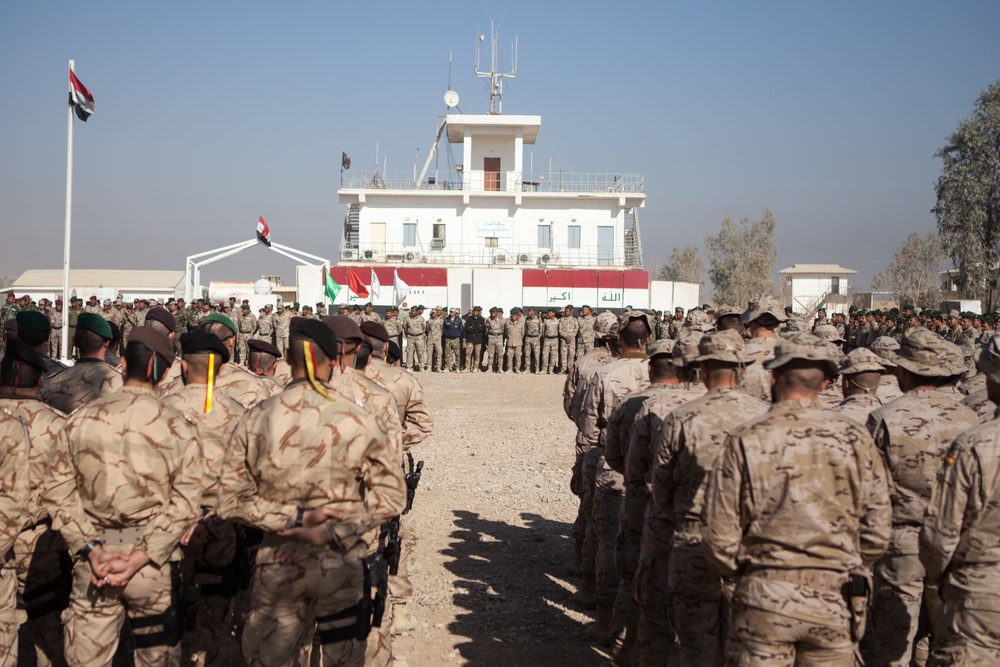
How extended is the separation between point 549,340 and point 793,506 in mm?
22896

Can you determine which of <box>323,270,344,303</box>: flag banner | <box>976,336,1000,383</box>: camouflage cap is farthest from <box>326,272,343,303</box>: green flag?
<box>976,336,1000,383</box>: camouflage cap

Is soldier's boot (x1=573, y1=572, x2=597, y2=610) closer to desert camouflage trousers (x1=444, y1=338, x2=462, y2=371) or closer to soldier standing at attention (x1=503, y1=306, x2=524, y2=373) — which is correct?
soldier standing at attention (x1=503, y1=306, x2=524, y2=373)

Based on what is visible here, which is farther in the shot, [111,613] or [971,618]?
[111,613]

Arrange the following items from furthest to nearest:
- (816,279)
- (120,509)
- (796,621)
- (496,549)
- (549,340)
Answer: (816,279) → (549,340) → (496,549) → (120,509) → (796,621)

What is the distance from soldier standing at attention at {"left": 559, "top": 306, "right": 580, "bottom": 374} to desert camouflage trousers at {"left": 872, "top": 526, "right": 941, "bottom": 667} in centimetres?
2104

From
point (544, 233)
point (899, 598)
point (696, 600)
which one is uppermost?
point (544, 233)

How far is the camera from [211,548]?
4.91 meters

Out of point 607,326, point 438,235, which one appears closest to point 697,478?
point 607,326

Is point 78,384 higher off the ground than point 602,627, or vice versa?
point 78,384

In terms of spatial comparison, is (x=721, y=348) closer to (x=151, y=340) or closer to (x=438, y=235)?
(x=151, y=340)

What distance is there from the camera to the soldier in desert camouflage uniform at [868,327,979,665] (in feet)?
15.3

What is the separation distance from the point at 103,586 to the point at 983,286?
40.6m

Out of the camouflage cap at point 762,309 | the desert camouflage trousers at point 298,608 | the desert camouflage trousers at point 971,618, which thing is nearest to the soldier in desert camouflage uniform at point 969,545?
the desert camouflage trousers at point 971,618

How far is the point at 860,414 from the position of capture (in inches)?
228
